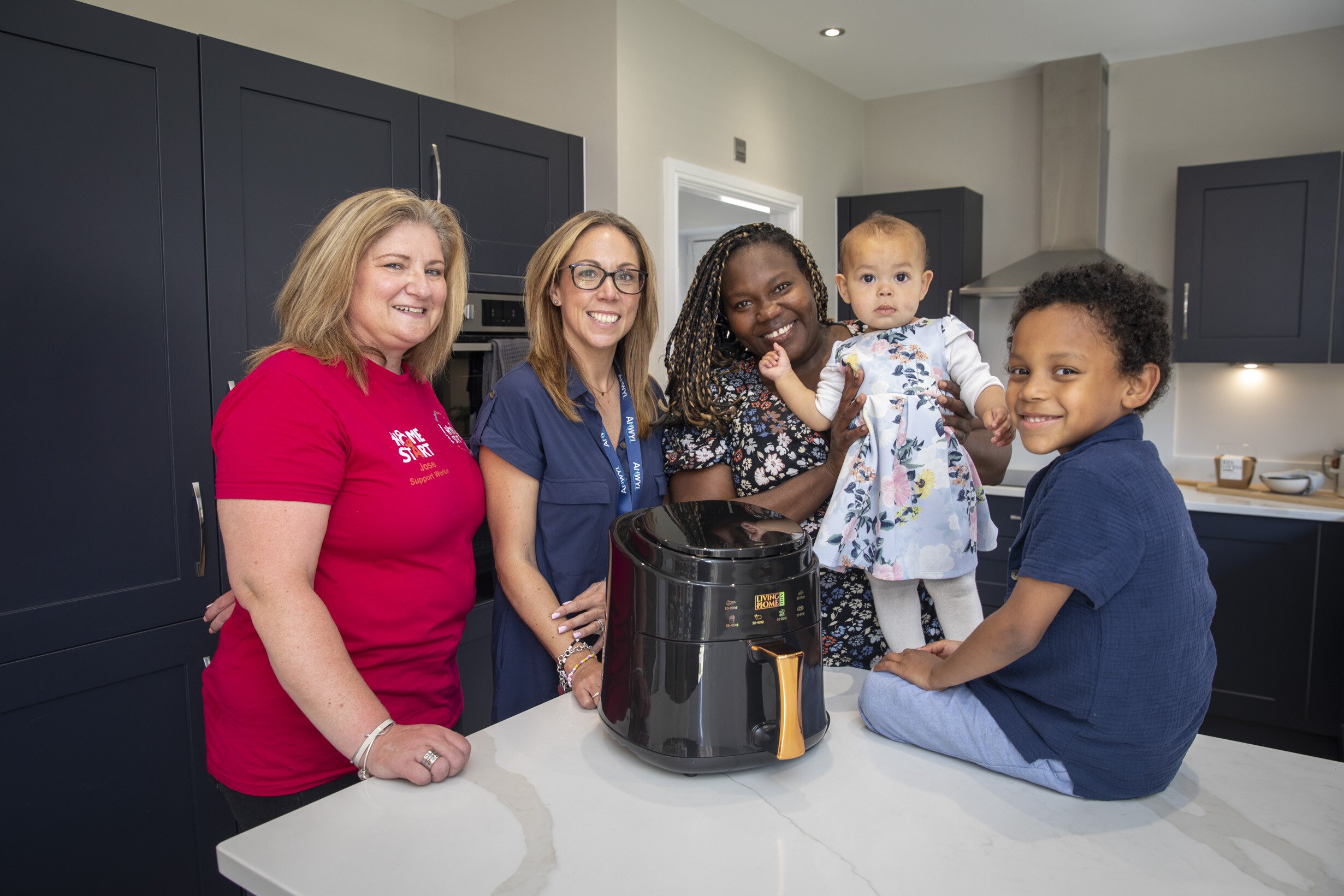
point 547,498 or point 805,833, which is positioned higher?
point 547,498

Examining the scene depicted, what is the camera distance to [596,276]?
1.40 m

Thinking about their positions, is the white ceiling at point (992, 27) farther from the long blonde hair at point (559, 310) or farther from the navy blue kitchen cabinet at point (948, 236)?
the long blonde hair at point (559, 310)

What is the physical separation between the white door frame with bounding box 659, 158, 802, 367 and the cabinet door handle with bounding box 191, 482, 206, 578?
62.9 inches

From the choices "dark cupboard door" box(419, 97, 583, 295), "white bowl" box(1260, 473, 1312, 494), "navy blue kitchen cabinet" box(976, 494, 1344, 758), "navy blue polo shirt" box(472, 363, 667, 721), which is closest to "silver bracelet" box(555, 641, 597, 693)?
"navy blue polo shirt" box(472, 363, 667, 721)

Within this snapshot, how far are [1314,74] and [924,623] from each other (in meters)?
3.34

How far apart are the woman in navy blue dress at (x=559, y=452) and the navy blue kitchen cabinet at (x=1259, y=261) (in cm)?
291

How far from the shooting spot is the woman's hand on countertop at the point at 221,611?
133 cm

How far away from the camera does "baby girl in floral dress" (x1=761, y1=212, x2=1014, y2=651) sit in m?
1.57

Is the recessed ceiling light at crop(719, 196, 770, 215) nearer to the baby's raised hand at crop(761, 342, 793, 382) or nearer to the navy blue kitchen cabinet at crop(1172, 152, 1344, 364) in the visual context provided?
the navy blue kitchen cabinet at crop(1172, 152, 1344, 364)

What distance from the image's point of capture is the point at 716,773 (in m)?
0.95

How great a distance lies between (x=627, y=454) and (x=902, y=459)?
20.2 inches

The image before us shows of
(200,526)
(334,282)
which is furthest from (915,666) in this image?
(200,526)

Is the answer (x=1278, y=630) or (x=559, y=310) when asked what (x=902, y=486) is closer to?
(x=559, y=310)

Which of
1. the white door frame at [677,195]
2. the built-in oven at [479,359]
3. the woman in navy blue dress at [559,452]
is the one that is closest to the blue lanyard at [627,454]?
the woman in navy blue dress at [559,452]
